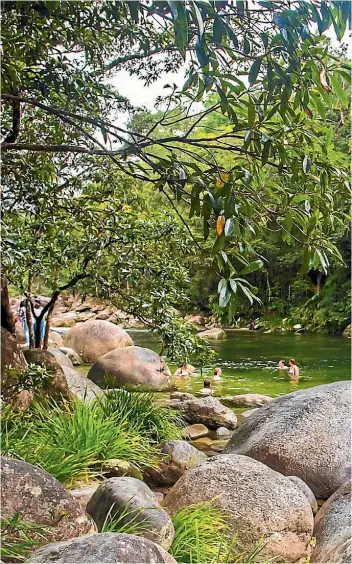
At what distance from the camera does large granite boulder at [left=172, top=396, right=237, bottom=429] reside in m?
7.80

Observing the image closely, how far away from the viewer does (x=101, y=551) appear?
1.92 meters

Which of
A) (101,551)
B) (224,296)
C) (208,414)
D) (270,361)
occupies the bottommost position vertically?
(270,361)

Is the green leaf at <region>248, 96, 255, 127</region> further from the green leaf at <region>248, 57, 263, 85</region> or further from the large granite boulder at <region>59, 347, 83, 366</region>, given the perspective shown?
the large granite boulder at <region>59, 347, 83, 366</region>

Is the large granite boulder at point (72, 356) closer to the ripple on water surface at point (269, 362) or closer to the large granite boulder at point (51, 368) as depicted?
the ripple on water surface at point (269, 362)

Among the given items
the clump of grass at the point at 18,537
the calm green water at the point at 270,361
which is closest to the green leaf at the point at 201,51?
the clump of grass at the point at 18,537

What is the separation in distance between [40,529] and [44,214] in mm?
1992

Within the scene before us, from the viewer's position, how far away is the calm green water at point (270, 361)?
1105 cm

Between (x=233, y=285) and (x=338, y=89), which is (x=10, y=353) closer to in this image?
(x=233, y=285)

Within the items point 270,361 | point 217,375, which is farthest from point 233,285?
point 270,361

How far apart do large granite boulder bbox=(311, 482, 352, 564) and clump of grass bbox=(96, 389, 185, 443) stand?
2.30 meters

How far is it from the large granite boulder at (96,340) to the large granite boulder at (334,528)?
10792 mm

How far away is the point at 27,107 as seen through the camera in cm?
438

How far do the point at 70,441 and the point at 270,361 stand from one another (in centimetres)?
1035

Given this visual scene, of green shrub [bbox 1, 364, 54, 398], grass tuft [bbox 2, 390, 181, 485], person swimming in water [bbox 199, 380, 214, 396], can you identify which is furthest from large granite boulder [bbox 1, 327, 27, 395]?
person swimming in water [bbox 199, 380, 214, 396]
